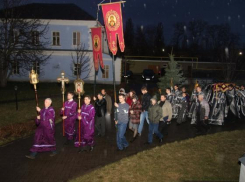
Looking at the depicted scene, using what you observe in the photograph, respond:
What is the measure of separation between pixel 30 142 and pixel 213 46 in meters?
71.4

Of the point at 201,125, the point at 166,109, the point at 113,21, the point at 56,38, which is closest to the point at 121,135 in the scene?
the point at 166,109

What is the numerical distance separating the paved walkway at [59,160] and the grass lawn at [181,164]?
0.52m

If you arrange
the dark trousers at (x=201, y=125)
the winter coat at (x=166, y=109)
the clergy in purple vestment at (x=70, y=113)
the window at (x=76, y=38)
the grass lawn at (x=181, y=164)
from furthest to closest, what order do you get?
1. the window at (x=76, y=38)
2. the dark trousers at (x=201, y=125)
3. the winter coat at (x=166, y=109)
4. the clergy in purple vestment at (x=70, y=113)
5. the grass lawn at (x=181, y=164)

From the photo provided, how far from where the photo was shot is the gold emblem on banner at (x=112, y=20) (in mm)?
9406

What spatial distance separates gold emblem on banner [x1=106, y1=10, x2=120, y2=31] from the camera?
9406mm

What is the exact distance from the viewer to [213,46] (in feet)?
241

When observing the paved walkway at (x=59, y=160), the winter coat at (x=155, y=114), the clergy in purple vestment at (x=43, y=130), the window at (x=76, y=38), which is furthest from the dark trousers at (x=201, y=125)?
the window at (x=76, y=38)

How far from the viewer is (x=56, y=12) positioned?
3353 cm

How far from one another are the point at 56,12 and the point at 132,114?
90.8ft

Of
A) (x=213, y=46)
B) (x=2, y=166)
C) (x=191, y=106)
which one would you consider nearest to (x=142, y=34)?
(x=213, y=46)

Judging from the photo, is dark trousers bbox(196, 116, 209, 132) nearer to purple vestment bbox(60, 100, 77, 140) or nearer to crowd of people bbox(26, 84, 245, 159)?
crowd of people bbox(26, 84, 245, 159)

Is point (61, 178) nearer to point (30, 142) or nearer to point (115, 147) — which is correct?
point (115, 147)

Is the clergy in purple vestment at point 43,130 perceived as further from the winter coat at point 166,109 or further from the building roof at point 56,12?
the building roof at point 56,12

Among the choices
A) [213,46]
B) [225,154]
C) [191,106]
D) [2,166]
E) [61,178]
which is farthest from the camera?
[213,46]
